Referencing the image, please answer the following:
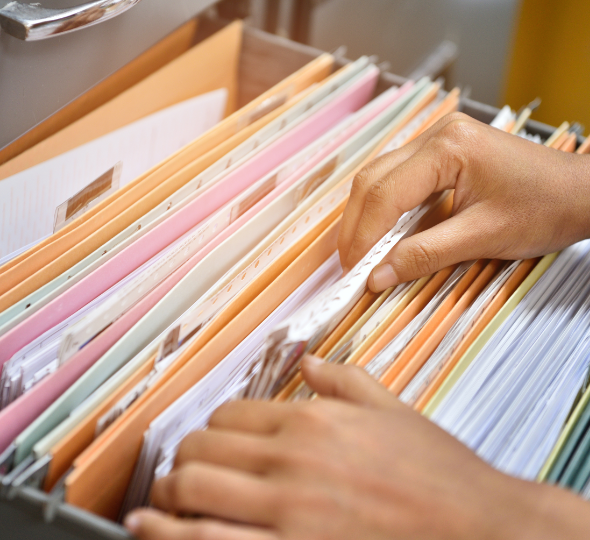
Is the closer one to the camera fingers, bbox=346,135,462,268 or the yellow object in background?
fingers, bbox=346,135,462,268

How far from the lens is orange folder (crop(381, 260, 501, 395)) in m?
0.52

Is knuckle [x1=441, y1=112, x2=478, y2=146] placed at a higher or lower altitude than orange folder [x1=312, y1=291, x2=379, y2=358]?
higher

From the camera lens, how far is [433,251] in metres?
0.60

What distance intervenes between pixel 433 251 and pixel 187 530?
0.34m

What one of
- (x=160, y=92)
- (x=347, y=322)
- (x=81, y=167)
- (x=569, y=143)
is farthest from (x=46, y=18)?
(x=569, y=143)

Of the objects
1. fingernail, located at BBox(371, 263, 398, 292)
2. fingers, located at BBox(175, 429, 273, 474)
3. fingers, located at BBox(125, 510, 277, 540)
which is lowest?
fingers, located at BBox(125, 510, 277, 540)

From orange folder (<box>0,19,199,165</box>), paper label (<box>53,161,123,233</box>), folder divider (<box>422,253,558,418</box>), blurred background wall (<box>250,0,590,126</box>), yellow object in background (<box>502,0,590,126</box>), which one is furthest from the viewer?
yellow object in background (<box>502,0,590,126</box>)

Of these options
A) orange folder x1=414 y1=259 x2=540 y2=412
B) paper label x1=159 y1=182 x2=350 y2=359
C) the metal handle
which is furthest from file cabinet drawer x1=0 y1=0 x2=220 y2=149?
orange folder x1=414 y1=259 x2=540 y2=412

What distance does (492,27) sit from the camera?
5.40ft

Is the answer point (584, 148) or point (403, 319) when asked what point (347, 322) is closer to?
point (403, 319)

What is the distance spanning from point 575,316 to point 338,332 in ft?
0.82

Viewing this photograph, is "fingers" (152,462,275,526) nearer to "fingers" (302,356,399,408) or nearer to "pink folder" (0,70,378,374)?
"fingers" (302,356,399,408)

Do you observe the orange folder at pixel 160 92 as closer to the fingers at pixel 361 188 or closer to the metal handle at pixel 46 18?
the metal handle at pixel 46 18

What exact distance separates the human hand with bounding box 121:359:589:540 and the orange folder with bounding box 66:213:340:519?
5cm
